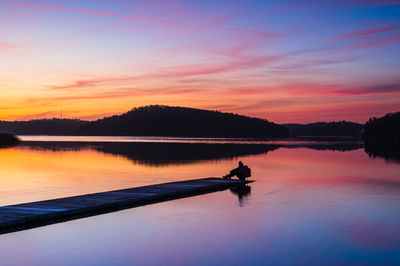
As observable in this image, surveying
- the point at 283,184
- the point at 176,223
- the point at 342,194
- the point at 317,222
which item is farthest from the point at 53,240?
the point at 283,184

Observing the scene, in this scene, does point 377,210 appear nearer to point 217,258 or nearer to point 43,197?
point 217,258

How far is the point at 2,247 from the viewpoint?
41.8ft

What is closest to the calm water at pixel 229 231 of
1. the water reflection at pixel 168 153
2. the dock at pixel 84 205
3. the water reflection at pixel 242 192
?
the water reflection at pixel 242 192

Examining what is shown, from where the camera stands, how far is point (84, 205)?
18156mm

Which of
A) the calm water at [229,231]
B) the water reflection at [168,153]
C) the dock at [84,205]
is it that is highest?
the water reflection at [168,153]

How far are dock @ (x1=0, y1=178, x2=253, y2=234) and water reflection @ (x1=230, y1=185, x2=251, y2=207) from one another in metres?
1.23

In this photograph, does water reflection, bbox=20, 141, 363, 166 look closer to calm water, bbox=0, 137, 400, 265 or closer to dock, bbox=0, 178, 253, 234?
dock, bbox=0, 178, 253, 234

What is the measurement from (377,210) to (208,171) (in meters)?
21.2

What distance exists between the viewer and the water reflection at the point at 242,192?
22.7 m

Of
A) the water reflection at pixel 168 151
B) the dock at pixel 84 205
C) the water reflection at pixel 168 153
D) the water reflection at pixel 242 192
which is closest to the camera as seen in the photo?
the dock at pixel 84 205

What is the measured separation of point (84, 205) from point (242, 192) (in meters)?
10.5

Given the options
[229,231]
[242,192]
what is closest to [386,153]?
[242,192]

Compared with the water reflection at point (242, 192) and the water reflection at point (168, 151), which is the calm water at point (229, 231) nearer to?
the water reflection at point (242, 192)

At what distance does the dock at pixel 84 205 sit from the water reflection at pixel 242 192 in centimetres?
123
